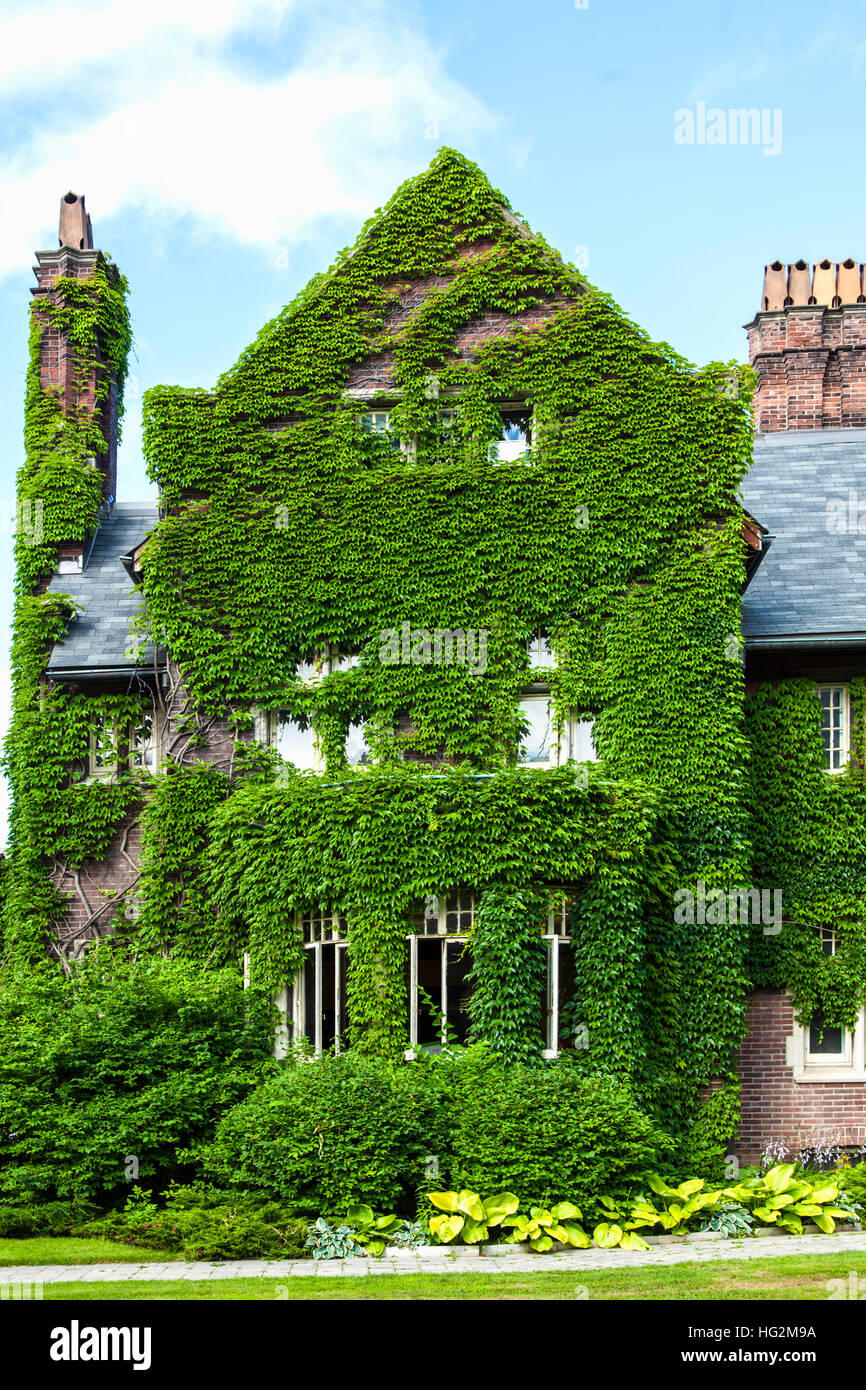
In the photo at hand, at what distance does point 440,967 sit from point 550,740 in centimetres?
376

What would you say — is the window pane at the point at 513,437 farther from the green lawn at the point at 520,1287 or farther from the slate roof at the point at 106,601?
the green lawn at the point at 520,1287

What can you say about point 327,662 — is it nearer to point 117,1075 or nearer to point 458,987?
point 458,987

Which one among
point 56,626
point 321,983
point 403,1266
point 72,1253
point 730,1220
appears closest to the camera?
point 403,1266

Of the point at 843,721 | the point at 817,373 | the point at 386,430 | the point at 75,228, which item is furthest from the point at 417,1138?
the point at 817,373

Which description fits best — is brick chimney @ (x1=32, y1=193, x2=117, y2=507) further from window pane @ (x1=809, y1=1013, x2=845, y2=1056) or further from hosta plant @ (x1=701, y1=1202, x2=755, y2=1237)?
hosta plant @ (x1=701, y1=1202, x2=755, y2=1237)

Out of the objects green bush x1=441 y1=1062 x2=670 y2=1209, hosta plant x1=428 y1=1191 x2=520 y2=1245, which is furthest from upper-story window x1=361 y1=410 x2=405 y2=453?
hosta plant x1=428 y1=1191 x2=520 y2=1245

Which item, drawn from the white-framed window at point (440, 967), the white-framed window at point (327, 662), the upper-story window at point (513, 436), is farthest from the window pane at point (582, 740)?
the upper-story window at point (513, 436)

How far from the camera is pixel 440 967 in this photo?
50.7ft

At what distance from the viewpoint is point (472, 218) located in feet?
62.3

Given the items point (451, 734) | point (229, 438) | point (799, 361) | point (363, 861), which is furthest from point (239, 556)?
point (799, 361)

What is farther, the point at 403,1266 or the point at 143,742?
the point at 143,742

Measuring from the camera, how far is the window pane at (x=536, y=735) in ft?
57.5

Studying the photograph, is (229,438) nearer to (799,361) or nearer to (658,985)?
(658,985)

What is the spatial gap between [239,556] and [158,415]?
2.54 meters
